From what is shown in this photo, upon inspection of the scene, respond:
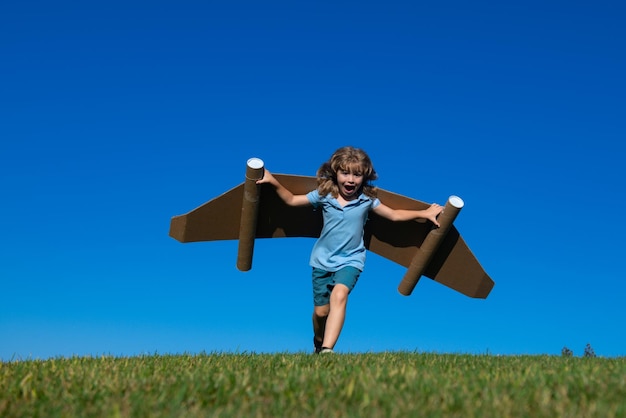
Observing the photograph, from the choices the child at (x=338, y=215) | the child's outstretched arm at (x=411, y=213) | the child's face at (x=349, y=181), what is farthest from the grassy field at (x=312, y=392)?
the child's outstretched arm at (x=411, y=213)

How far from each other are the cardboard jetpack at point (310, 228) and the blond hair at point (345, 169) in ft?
0.84

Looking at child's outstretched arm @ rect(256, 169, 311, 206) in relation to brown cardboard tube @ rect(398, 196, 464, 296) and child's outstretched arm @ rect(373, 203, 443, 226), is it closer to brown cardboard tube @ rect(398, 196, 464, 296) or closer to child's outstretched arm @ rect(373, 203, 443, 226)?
child's outstretched arm @ rect(373, 203, 443, 226)

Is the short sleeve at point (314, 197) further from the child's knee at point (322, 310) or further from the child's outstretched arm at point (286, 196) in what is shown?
the child's knee at point (322, 310)

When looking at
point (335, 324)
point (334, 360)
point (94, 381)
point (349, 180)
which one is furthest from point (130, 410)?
point (349, 180)

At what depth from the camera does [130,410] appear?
11.8 ft

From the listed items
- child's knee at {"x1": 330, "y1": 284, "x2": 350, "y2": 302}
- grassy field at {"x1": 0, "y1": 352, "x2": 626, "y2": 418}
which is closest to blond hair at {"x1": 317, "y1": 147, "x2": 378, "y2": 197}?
child's knee at {"x1": 330, "y1": 284, "x2": 350, "y2": 302}

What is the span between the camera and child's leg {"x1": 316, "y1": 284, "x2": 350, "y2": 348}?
7301 millimetres

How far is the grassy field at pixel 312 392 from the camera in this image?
3.56 m

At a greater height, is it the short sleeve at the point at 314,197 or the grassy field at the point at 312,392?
the short sleeve at the point at 314,197

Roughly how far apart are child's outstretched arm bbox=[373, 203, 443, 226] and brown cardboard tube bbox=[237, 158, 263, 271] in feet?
4.89

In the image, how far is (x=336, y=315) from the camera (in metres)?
7.33

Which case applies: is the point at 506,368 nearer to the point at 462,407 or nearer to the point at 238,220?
the point at 462,407

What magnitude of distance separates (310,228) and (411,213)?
129 centimetres

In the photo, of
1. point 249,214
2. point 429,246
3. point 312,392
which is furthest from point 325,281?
point 312,392
